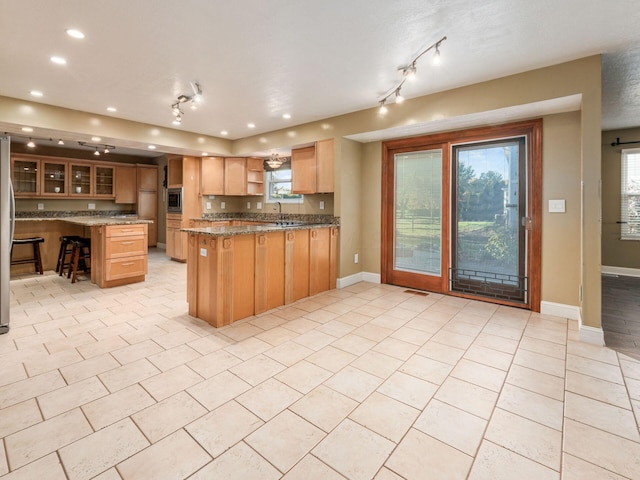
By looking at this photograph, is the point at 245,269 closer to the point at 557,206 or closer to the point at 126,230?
the point at 126,230

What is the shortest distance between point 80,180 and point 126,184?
1016mm

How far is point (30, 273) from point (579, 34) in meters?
8.30

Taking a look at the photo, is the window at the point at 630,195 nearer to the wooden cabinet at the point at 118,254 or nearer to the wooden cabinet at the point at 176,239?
the wooden cabinet at the point at 118,254

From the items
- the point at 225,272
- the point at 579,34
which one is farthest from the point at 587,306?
the point at 225,272

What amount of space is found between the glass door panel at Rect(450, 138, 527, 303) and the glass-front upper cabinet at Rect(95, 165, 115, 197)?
8.21 meters

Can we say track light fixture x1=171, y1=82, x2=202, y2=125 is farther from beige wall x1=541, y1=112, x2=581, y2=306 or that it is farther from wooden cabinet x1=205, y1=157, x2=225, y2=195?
beige wall x1=541, y1=112, x2=581, y2=306

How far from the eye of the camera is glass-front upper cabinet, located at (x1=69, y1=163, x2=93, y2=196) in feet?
24.7

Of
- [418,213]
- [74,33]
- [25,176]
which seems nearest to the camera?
[74,33]

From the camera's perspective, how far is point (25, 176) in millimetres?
6883

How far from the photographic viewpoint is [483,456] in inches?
62.9

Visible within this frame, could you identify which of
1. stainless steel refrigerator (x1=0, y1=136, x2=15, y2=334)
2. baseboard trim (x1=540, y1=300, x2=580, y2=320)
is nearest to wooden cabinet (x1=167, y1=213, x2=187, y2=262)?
stainless steel refrigerator (x1=0, y1=136, x2=15, y2=334)

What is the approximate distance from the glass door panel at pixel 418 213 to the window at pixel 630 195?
12.6 ft

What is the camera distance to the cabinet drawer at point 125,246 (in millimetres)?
4812

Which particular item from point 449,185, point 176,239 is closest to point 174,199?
point 176,239
